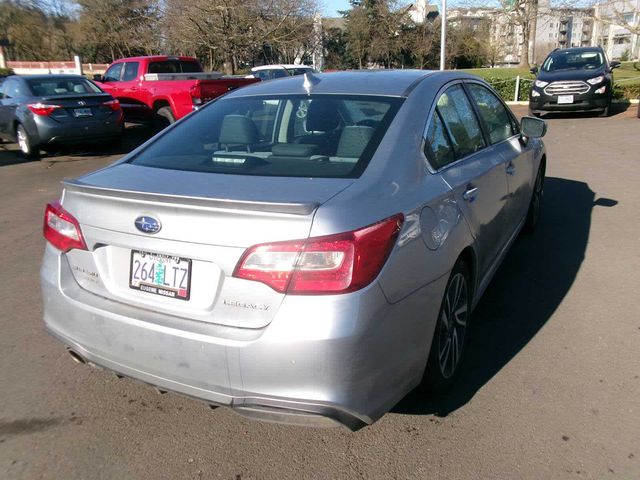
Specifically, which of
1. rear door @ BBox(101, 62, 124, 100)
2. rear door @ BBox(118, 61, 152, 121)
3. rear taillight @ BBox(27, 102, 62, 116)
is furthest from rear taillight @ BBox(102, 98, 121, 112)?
rear door @ BBox(101, 62, 124, 100)

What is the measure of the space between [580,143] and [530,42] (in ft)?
102

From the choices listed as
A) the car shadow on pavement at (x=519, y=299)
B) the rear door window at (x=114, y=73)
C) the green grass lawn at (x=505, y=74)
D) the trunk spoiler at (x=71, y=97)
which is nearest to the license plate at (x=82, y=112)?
the trunk spoiler at (x=71, y=97)

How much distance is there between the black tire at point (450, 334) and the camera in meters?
2.77

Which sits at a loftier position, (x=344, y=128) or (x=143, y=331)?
(x=344, y=128)

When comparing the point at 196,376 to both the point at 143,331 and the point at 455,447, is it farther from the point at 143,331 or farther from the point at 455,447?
the point at 455,447

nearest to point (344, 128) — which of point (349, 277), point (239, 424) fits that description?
point (349, 277)

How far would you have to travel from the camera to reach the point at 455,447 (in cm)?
264

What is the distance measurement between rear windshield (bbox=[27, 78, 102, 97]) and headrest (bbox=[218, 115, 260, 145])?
29.4ft

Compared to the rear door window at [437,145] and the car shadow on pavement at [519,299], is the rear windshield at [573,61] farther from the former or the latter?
the rear door window at [437,145]

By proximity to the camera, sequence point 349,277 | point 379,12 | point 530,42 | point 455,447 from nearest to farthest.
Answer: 1. point 349,277
2. point 455,447
3. point 530,42
4. point 379,12

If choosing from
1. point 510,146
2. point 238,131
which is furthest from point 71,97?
point 510,146

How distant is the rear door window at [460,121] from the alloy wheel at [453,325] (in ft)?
2.56

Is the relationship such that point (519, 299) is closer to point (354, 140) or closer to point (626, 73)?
point (354, 140)

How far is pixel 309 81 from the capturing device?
3434mm
